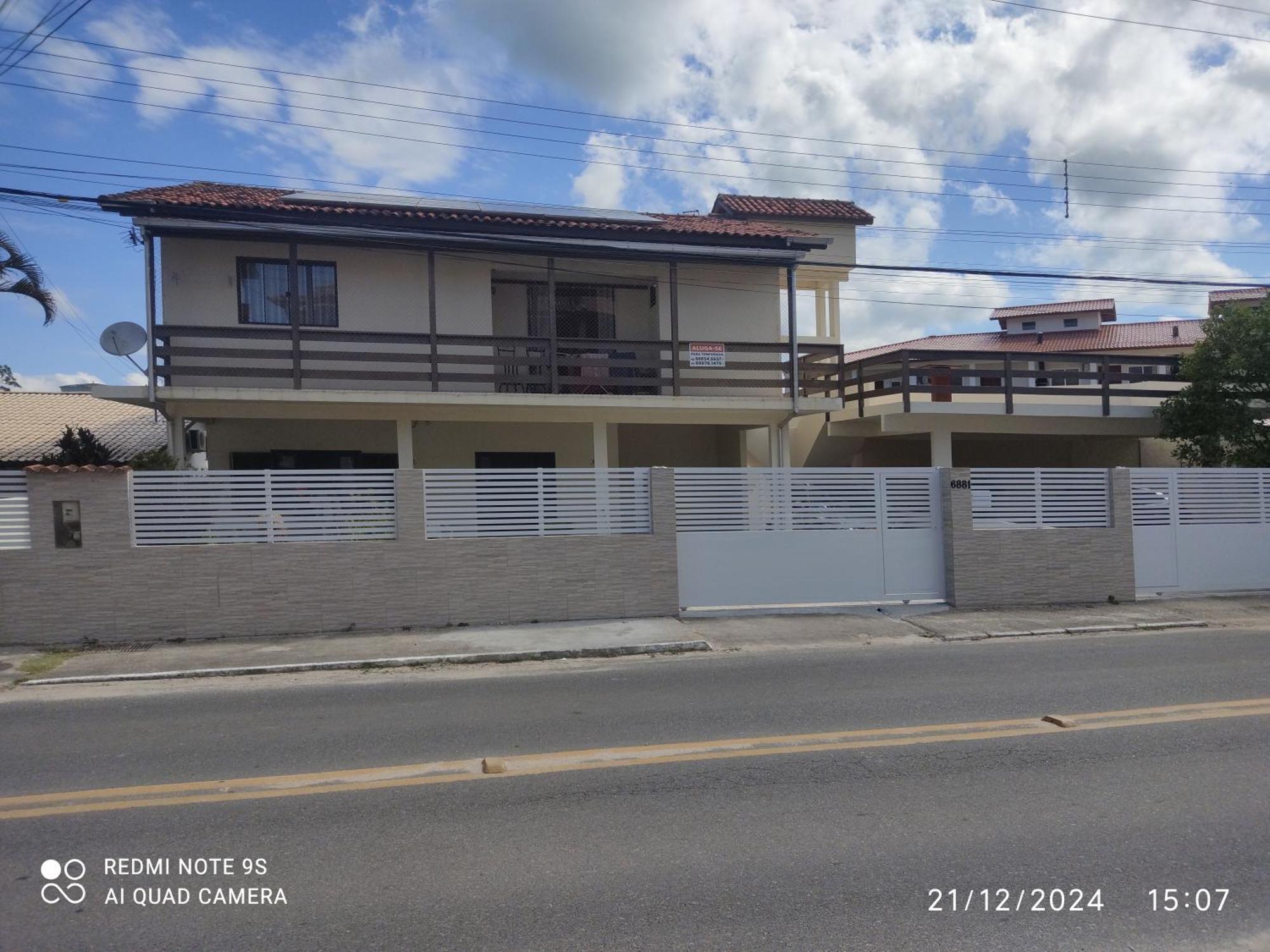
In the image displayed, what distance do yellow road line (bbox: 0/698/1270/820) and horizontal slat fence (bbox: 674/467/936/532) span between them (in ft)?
18.5

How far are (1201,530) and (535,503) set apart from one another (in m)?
10.2

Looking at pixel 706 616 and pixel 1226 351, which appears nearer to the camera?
pixel 706 616

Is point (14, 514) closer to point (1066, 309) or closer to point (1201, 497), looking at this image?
point (1201, 497)

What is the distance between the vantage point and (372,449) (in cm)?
1677

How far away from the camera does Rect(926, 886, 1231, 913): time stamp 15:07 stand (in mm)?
3732

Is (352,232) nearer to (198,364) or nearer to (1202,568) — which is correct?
(198,364)

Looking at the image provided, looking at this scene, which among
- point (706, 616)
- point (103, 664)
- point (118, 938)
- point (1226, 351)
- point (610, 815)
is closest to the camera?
point (118, 938)

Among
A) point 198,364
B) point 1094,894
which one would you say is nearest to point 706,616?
point 1094,894

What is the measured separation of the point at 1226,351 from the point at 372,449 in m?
16.1

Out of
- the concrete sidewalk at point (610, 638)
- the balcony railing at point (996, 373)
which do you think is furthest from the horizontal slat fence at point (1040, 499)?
the balcony railing at point (996, 373)

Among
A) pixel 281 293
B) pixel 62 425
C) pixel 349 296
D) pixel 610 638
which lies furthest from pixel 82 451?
pixel 610 638

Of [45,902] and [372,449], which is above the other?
[372,449]

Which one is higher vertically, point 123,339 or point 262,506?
point 123,339

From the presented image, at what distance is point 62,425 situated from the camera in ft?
68.4
